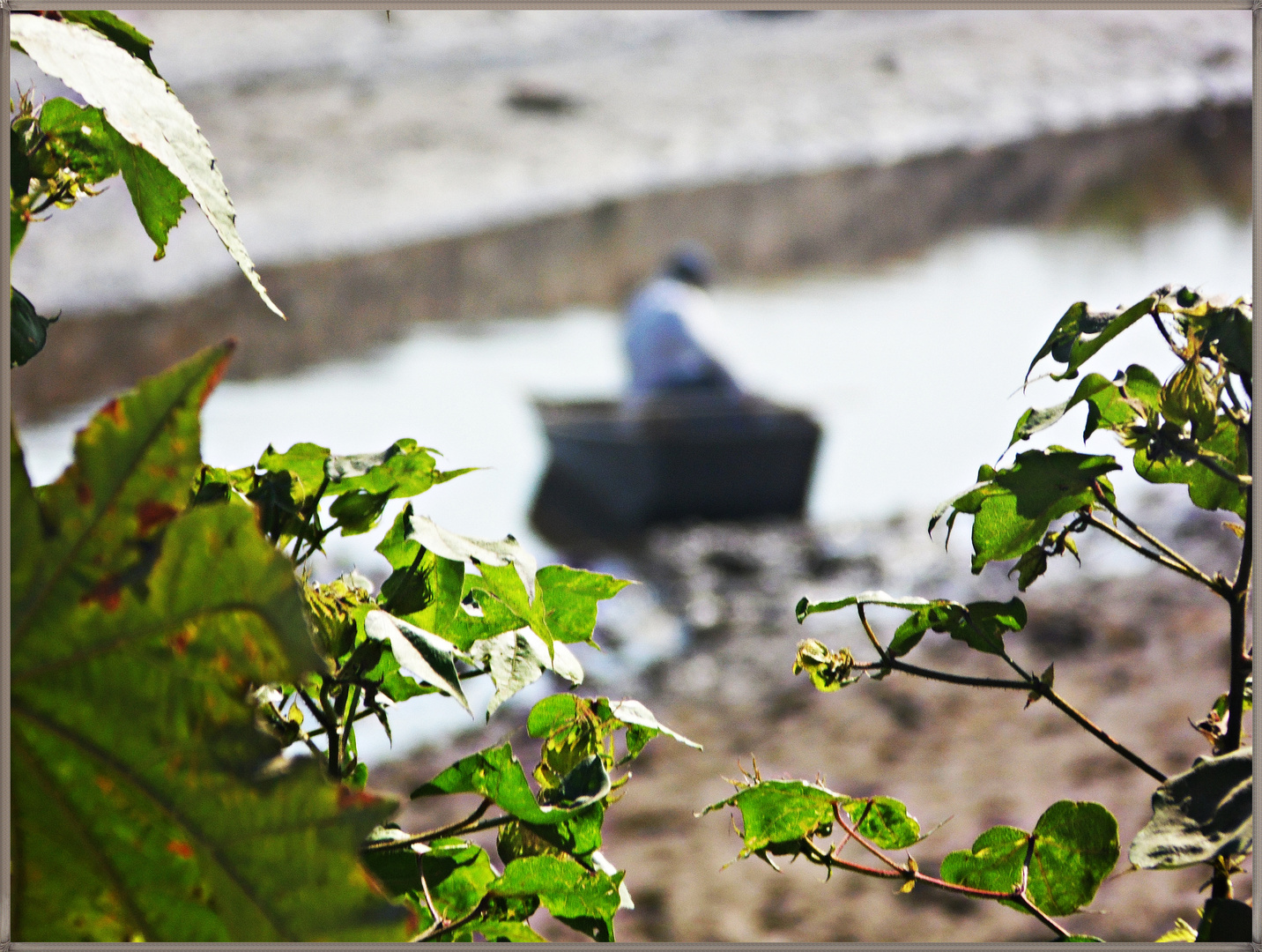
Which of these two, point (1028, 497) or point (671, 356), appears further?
point (671, 356)

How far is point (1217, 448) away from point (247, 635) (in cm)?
34

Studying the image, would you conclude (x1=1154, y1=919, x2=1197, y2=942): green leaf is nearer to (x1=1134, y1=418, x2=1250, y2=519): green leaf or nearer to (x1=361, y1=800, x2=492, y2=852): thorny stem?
(x1=1134, y1=418, x2=1250, y2=519): green leaf

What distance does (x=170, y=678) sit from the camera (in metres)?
0.28

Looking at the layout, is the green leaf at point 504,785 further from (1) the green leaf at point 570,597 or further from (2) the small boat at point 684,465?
(2) the small boat at point 684,465

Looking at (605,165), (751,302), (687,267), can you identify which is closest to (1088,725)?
(687,267)

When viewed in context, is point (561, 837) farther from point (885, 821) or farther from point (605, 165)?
point (605, 165)

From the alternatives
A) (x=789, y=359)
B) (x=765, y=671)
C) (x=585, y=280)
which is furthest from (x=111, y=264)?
(x=765, y=671)

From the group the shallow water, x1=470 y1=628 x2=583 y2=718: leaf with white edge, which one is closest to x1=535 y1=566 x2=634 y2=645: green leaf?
x1=470 y1=628 x2=583 y2=718: leaf with white edge

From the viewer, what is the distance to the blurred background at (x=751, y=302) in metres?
3.10

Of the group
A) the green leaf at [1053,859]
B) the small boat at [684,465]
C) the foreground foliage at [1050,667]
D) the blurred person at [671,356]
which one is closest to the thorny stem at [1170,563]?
the foreground foliage at [1050,667]

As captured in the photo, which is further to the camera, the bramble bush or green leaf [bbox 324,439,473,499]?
green leaf [bbox 324,439,473,499]

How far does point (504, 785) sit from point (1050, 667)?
0.22 metres

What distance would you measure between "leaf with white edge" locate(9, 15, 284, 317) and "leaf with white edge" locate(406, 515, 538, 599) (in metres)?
0.09

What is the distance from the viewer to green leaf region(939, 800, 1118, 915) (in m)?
0.48
